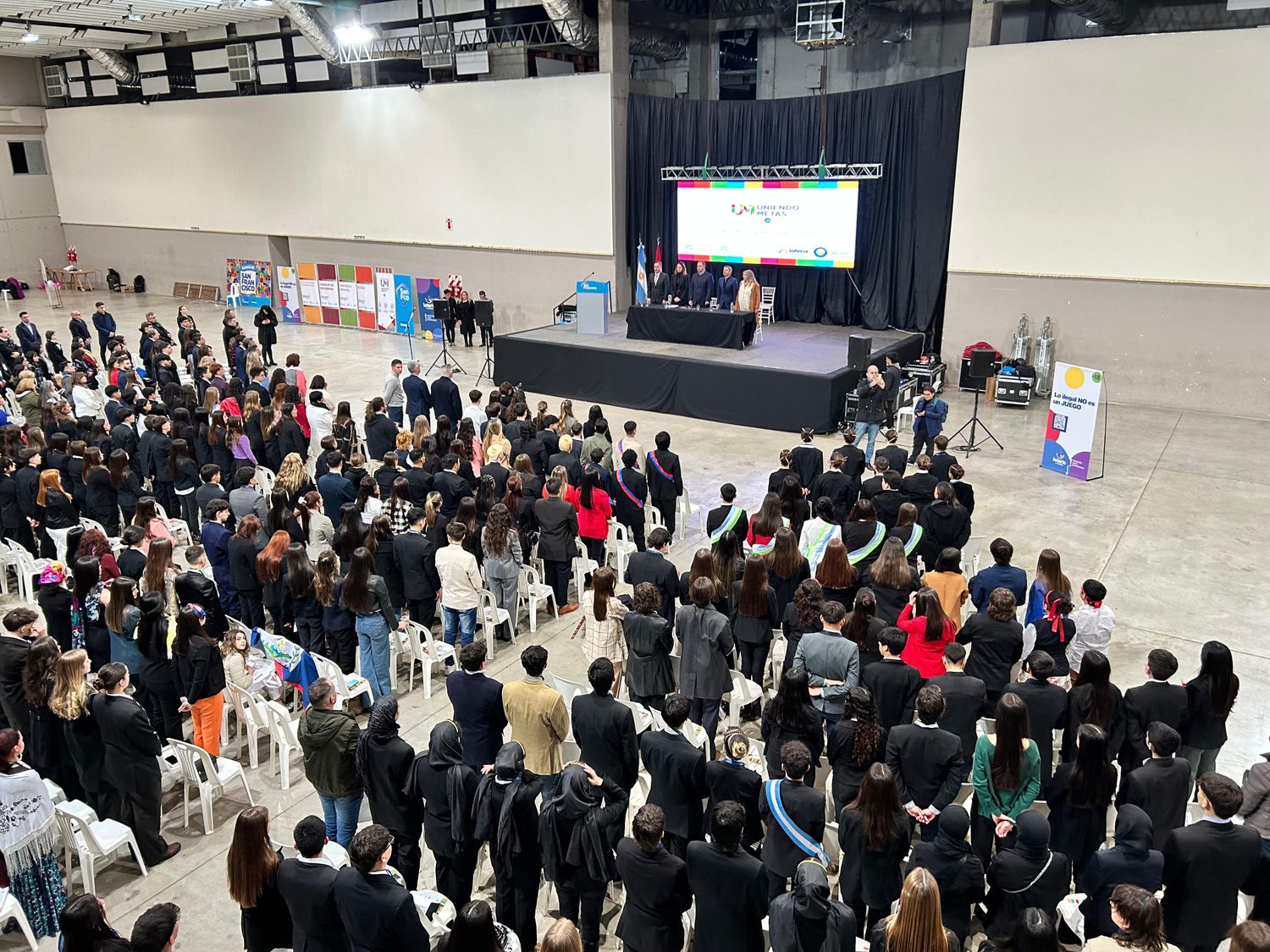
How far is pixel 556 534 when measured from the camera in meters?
7.30

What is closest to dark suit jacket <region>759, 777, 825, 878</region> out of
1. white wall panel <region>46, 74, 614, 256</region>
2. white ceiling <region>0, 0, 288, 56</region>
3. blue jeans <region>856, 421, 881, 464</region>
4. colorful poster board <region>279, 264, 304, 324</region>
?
blue jeans <region>856, 421, 881, 464</region>

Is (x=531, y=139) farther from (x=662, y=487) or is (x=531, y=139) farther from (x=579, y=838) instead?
(x=579, y=838)

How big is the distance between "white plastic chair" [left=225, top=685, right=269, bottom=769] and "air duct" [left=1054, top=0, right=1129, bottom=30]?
1384 centimetres

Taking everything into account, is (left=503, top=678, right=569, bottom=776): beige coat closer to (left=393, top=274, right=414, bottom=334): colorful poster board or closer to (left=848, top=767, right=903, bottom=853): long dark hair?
(left=848, top=767, right=903, bottom=853): long dark hair

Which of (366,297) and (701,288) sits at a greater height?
(701,288)

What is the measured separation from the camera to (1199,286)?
13516mm

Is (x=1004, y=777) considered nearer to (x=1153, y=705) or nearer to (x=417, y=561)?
(x=1153, y=705)

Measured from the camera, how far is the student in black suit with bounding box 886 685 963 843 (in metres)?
4.06

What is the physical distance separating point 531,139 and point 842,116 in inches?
243

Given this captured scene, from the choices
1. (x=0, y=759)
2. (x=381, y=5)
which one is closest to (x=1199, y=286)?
(x=0, y=759)

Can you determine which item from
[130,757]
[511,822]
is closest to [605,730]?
[511,822]

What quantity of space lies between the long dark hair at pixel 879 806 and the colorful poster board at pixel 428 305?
725 inches

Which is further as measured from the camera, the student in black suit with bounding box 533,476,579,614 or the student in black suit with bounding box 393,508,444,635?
the student in black suit with bounding box 533,476,579,614

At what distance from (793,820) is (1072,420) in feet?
28.7
